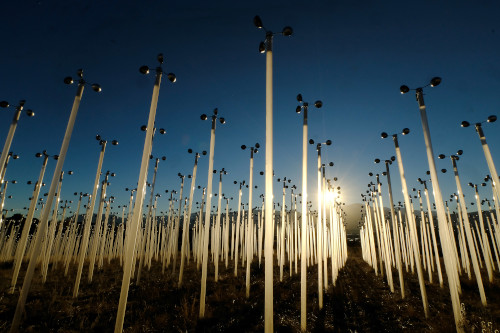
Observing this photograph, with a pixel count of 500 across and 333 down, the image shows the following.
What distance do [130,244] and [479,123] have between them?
13875 millimetres

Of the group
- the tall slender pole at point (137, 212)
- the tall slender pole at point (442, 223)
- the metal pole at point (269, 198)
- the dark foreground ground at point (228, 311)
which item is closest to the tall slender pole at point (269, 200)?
the metal pole at point (269, 198)

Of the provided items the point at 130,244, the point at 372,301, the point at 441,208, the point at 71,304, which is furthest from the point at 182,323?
the point at 372,301

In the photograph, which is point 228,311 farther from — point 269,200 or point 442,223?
point 442,223

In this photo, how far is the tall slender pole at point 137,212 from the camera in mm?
5306

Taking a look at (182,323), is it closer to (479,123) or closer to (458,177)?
(479,123)

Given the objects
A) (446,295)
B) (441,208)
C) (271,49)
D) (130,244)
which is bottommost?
(446,295)

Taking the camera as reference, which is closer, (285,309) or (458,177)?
(285,309)

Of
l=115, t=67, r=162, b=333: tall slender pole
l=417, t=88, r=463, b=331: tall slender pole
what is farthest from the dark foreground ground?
l=115, t=67, r=162, b=333: tall slender pole

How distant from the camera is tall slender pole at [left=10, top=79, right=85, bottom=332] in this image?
6.31 metres

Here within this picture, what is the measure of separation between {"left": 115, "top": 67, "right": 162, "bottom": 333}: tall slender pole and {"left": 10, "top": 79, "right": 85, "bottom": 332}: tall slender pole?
260 centimetres

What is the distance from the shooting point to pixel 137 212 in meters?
5.77

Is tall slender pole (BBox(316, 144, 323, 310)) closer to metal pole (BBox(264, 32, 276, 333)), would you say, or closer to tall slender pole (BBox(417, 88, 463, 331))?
tall slender pole (BBox(417, 88, 463, 331))

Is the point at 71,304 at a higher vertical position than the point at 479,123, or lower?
lower

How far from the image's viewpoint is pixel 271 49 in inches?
272
